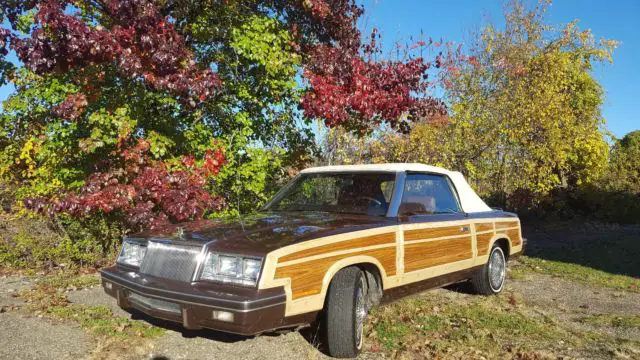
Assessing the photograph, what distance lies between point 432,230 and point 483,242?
1.27m

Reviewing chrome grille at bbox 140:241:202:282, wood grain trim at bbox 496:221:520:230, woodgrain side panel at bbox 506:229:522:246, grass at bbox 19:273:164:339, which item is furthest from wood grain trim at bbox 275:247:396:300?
woodgrain side panel at bbox 506:229:522:246

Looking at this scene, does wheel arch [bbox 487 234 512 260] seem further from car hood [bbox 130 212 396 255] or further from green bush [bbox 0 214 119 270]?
green bush [bbox 0 214 119 270]

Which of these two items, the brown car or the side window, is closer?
the brown car

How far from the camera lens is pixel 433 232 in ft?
16.3

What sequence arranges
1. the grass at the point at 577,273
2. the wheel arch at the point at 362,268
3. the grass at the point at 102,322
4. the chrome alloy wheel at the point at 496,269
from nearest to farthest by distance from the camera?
the wheel arch at the point at 362,268 → the grass at the point at 102,322 → the chrome alloy wheel at the point at 496,269 → the grass at the point at 577,273

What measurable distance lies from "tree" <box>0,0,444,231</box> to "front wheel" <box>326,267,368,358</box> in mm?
2413

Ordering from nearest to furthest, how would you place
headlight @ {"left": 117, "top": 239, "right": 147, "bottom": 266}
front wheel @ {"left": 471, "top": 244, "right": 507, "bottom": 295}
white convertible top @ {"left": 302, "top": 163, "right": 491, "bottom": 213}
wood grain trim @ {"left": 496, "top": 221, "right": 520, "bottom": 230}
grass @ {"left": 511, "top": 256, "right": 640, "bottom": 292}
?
1. headlight @ {"left": 117, "top": 239, "right": 147, "bottom": 266}
2. white convertible top @ {"left": 302, "top": 163, "right": 491, "bottom": 213}
3. front wheel @ {"left": 471, "top": 244, "right": 507, "bottom": 295}
4. wood grain trim @ {"left": 496, "top": 221, "right": 520, "bottom": 230}
5. grass @ {"left": 511, "top": 256, "right": 640, "bottom": 292}

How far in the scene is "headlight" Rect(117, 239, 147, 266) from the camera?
417cm

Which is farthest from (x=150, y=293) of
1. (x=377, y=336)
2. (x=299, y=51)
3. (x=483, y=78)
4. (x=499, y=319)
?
(x=483, y=78)

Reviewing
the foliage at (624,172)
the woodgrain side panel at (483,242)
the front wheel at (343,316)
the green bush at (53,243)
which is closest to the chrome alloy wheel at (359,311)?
the front wheel at (343,316)

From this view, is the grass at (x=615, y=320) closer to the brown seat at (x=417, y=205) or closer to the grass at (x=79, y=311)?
the brown seat at (x=417, y=205)

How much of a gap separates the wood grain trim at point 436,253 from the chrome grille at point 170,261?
1914 mm

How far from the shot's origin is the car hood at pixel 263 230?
359 cm

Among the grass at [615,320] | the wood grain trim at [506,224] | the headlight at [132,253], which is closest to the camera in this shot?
the headlight at [132,253]
